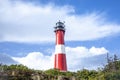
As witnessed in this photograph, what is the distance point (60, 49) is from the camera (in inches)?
2010

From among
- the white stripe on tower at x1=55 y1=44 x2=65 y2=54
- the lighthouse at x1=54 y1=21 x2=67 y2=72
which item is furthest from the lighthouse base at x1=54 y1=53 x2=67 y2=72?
the white stripe on tower at x1=55 y1=44 x2=65 y2=54

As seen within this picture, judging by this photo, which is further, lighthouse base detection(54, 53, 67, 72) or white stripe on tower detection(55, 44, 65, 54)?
white stripe on tower detection(55, 44, 65, 54)

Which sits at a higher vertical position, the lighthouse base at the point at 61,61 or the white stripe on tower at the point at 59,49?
the white stripe on tower at the point at 59,49

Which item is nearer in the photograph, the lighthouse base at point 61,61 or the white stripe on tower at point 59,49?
the lighthouse base at point 61,61

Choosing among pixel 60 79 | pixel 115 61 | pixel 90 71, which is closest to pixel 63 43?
pixel 90 71

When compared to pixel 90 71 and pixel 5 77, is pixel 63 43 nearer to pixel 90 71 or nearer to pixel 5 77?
pixel 90 71

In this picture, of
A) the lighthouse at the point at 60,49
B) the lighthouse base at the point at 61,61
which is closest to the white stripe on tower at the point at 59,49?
the lighthouse at the point at 60,49

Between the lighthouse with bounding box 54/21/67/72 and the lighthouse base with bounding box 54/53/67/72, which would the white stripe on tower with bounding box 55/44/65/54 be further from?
the lighthouse base with bounding box 54/53/67/72

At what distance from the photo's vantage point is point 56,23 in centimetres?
5450

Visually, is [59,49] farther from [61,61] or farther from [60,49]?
[61,61]

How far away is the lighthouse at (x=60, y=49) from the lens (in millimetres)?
50562

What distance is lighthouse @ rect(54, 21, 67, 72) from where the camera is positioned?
50.6 meters

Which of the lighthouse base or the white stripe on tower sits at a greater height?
the white stripe on tower

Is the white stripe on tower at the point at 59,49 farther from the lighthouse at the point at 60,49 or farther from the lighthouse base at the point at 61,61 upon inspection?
the lighthouse base at the point at 61,61
